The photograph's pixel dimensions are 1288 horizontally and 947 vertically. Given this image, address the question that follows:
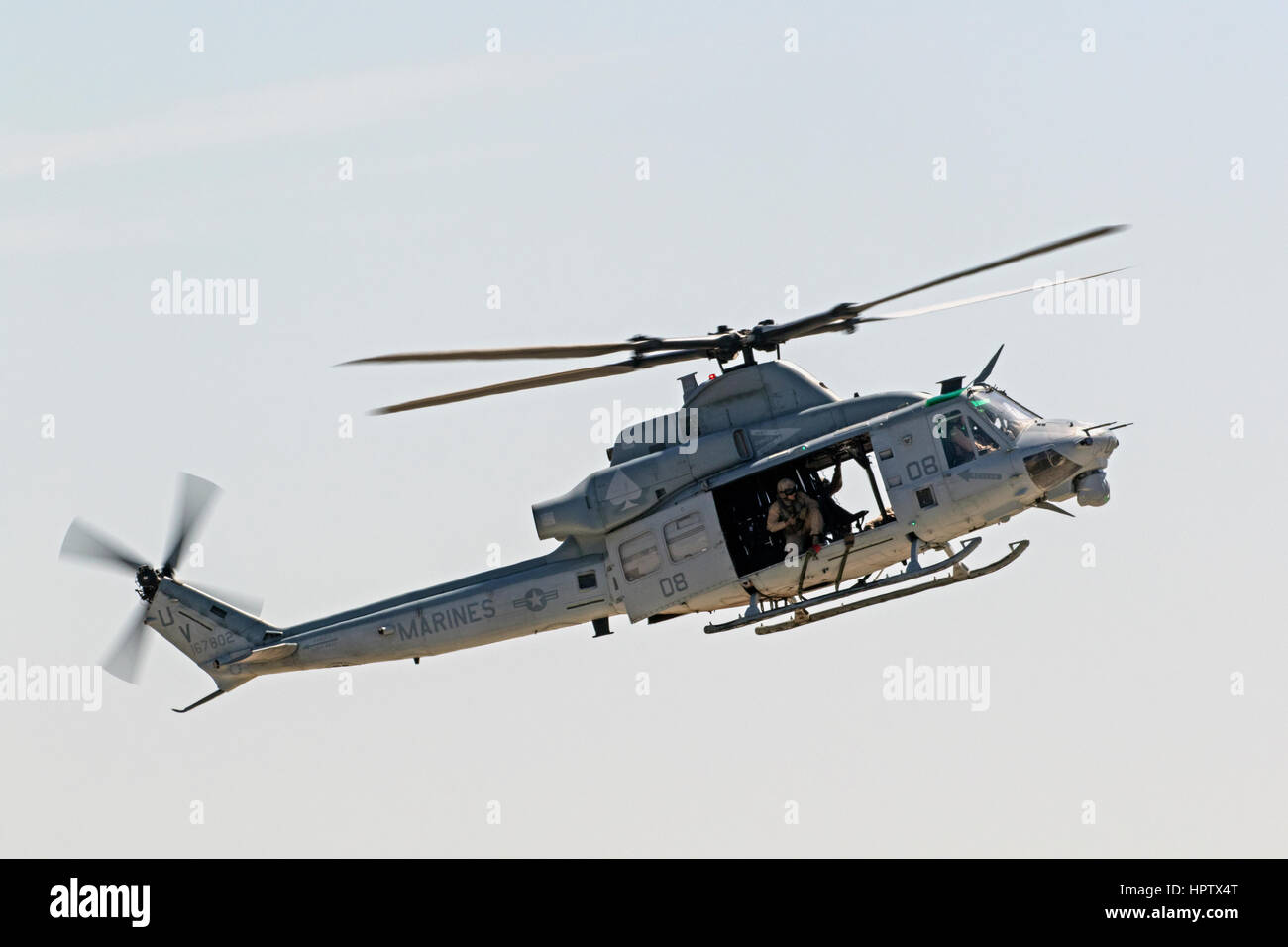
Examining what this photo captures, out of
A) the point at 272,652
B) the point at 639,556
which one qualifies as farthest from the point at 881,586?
the point at 272,652

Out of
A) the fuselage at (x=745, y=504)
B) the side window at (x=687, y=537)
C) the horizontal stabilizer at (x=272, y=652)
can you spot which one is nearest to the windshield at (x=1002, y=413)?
the fuselage at (x=745, y=504)

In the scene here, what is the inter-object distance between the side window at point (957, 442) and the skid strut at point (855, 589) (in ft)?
4.09

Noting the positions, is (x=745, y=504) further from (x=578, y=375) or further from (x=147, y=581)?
(x=147, y=581)

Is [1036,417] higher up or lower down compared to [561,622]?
higher up

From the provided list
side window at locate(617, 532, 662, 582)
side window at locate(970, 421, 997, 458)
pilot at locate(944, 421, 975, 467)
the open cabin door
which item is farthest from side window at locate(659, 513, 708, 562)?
side window at locate(970, 421, 997, 458)

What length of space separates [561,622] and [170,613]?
313 inches

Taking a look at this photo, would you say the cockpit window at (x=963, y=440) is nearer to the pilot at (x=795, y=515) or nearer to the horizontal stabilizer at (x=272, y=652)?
the pilot at (x=795, y=515)

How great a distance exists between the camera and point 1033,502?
1320 inches

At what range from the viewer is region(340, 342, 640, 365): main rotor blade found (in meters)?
31.0

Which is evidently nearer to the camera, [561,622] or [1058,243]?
[1058,243]

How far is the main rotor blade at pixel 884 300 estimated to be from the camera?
30203 millimetres

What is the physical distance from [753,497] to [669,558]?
1.66m
